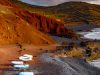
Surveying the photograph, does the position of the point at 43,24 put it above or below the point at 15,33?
below

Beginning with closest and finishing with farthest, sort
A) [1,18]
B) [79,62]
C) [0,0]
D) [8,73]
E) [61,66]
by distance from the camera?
[8,73], [61,66], [79,62], [1,18], [0,0]

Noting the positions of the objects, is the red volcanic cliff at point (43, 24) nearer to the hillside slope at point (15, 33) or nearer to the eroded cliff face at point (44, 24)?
the eroded cliff face at point (44, 24)

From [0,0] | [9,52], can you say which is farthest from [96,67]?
[0,0]

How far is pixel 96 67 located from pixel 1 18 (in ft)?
116

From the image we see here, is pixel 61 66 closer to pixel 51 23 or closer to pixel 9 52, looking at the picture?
pixel 9 52

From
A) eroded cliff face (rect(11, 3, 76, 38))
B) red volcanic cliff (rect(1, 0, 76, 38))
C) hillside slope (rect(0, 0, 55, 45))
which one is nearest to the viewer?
hillside slope (rect(0, 0, 55, 45))

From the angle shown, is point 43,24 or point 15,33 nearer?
point 15,33

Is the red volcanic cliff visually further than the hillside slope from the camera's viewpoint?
Yes

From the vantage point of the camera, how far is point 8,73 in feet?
171

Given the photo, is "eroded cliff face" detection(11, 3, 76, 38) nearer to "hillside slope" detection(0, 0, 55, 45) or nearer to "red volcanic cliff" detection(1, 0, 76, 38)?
"red volcanic cliff" detection(1, 0, 76, 38)

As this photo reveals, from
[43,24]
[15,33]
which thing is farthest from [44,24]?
[15,33]

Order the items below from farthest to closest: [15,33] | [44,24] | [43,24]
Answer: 1. [44,24]
2. [43,24]
3. [15,33]

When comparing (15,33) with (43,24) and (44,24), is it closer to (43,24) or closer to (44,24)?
(43,24)

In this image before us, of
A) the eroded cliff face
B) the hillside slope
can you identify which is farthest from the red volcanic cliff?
the hillside slope
